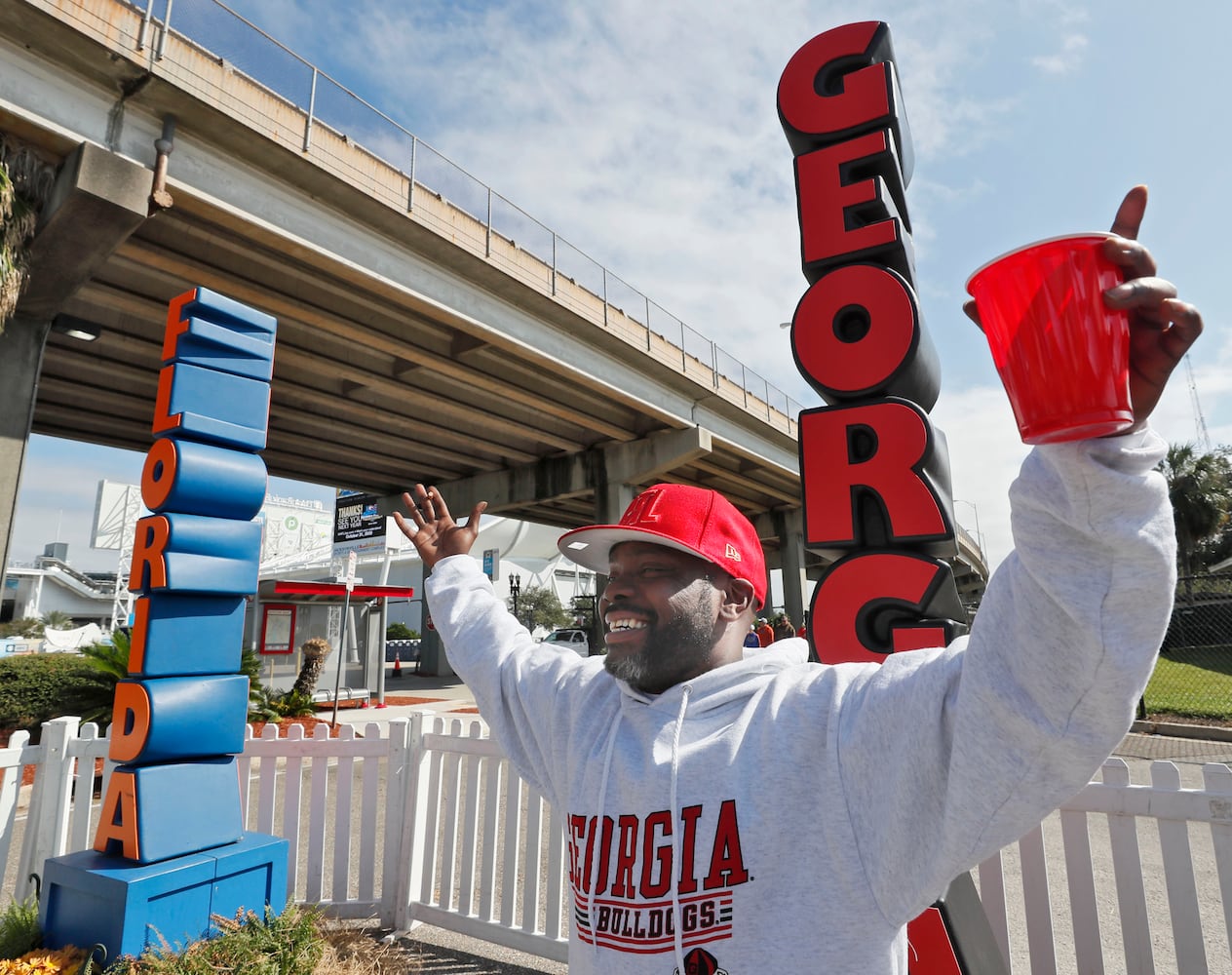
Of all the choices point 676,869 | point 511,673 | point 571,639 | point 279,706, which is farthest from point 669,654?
point 571,639

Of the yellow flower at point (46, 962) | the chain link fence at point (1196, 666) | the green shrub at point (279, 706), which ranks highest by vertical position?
the chain link fence at point (1196, 666)

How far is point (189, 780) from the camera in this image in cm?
395

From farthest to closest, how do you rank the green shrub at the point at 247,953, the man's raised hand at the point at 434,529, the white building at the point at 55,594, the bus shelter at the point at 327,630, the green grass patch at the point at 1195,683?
the white building at the point at 55,594 → the bus shelter at the point at 327,630 → the green grass patch at the point at 1195,683 → the green shrub at the point at 247,953 → the man's raised hand at the point at 434,529

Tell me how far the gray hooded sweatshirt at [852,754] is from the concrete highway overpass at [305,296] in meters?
11.2

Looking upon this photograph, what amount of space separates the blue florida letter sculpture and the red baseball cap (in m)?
3.18

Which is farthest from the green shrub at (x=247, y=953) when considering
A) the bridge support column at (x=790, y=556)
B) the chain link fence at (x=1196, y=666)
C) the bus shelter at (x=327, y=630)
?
the bridge support column at (x=790, y=556)

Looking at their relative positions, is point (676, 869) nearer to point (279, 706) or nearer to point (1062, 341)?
point (1062, 341)

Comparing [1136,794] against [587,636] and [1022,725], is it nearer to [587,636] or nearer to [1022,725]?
[1022,725]

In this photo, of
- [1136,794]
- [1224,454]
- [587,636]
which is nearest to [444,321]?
[1136,794]

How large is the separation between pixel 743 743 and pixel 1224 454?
173ft

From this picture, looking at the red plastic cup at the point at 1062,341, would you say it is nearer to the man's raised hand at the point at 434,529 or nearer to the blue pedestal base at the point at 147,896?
the man's raised hand at the point at 434,529

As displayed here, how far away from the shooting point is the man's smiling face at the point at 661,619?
5.59 ft

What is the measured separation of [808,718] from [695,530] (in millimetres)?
521

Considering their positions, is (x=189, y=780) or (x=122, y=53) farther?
(x=122, y=53)
